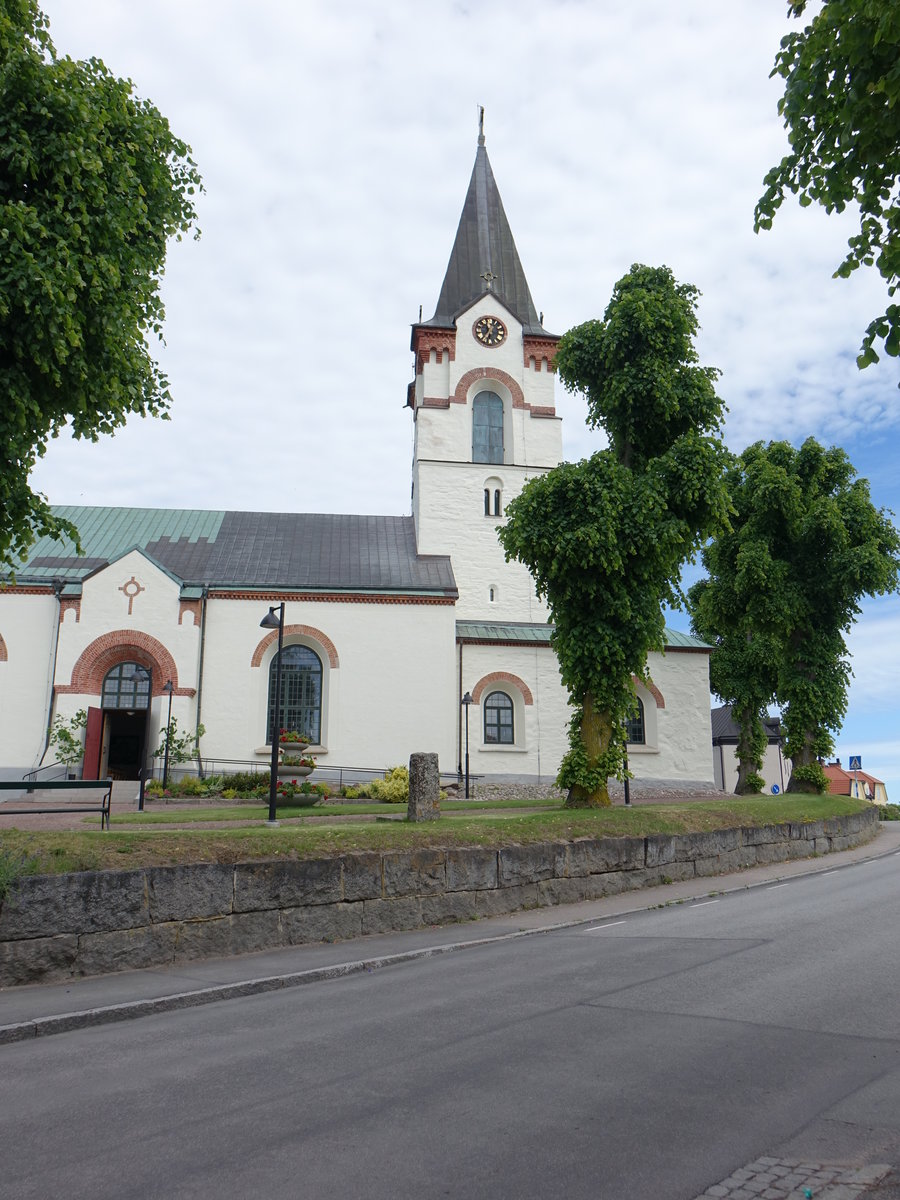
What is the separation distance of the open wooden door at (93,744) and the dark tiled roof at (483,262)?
65.5 feet

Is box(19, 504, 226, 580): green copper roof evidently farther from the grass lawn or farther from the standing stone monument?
the standing stone monument

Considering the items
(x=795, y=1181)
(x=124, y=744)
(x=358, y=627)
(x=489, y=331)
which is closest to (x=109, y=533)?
(x=124, y=744)

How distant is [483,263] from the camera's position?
39594mm

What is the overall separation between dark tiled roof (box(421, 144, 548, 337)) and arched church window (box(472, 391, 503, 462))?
3.21 m

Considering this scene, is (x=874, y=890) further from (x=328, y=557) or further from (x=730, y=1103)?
(x=328, y=557)

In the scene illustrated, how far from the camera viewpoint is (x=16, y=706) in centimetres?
2855

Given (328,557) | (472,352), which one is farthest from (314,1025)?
(472,352)

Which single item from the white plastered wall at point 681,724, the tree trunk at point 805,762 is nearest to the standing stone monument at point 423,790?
the tree trunk at point 805,762

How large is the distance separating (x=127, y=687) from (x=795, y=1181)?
1118 inches

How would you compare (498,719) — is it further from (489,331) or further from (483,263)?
(483,263)

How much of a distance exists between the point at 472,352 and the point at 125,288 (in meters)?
26.7

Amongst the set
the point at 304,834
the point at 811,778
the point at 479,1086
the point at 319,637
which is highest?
the point at 319,637

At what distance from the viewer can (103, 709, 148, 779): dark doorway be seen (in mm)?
30456

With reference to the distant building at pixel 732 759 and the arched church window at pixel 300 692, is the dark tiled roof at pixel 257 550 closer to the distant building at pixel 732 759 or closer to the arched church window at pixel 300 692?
the arched church window at pixel 300 692
